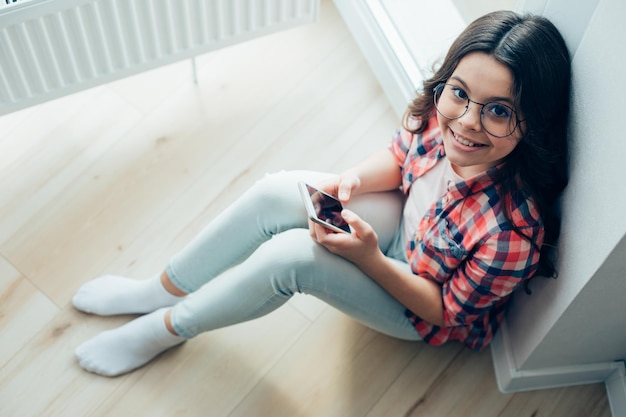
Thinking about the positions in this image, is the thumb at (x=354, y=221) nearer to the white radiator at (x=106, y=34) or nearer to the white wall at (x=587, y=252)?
the white wall at (x=587, y=252)

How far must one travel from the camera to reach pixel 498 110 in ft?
3.41

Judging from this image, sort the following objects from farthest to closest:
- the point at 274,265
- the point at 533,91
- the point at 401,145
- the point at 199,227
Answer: the point at 199,227 < the point at 401,145 < the point at 274,265 < the point at 533,91

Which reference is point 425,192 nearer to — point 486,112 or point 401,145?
point 401,145

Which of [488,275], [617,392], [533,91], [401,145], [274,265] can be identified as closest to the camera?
[533,91]

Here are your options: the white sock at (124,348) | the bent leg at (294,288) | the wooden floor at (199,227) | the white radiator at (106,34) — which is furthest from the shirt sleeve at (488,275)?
the white radiator at (106,34)

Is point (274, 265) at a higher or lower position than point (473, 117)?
lower

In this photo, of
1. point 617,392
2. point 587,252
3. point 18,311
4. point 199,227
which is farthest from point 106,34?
point 617,392

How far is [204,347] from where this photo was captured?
153 cm

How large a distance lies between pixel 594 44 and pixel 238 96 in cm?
106

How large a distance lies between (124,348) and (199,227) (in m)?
0.34

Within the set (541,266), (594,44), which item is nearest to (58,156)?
(541,266)

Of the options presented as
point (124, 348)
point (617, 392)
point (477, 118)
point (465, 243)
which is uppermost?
point (477, 118)

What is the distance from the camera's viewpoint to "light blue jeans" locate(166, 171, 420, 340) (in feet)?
4.13

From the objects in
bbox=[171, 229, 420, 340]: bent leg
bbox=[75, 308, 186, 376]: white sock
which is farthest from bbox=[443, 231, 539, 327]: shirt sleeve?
bbox=[75, 308, 186, 376]: white sock
